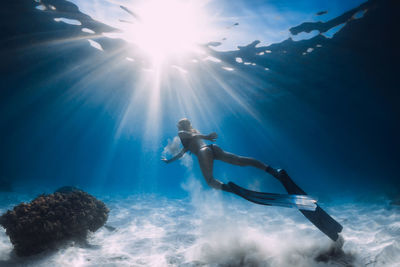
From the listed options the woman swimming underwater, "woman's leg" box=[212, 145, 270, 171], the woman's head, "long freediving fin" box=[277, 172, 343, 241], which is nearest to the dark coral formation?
the woman swimming underwater

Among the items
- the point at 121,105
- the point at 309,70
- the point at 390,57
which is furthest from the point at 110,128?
the point at 390,57

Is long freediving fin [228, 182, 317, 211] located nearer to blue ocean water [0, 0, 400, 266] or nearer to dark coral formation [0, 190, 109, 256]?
blue ocean water [0, 0, 400, 266]

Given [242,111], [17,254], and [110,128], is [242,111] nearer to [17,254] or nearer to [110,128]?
[17,254]

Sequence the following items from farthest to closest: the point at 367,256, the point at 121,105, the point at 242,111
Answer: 1. the point at 121,105
2. the point at 242,111
3. the point at 367,256

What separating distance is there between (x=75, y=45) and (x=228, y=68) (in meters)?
13.5

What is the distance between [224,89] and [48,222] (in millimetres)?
20163

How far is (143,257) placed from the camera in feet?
15.9

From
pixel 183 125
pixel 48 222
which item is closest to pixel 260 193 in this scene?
pixel 183 125

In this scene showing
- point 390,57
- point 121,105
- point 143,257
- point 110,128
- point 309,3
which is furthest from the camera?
point 110,128

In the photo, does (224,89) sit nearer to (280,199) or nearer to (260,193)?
(260,193)

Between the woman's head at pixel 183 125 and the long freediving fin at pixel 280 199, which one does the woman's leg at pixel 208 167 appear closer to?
the long freediving fin at pixel 280 199

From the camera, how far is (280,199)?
4.11 meters

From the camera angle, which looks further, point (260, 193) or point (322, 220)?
point (322, 220)

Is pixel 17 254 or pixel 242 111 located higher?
pixel 242 111
